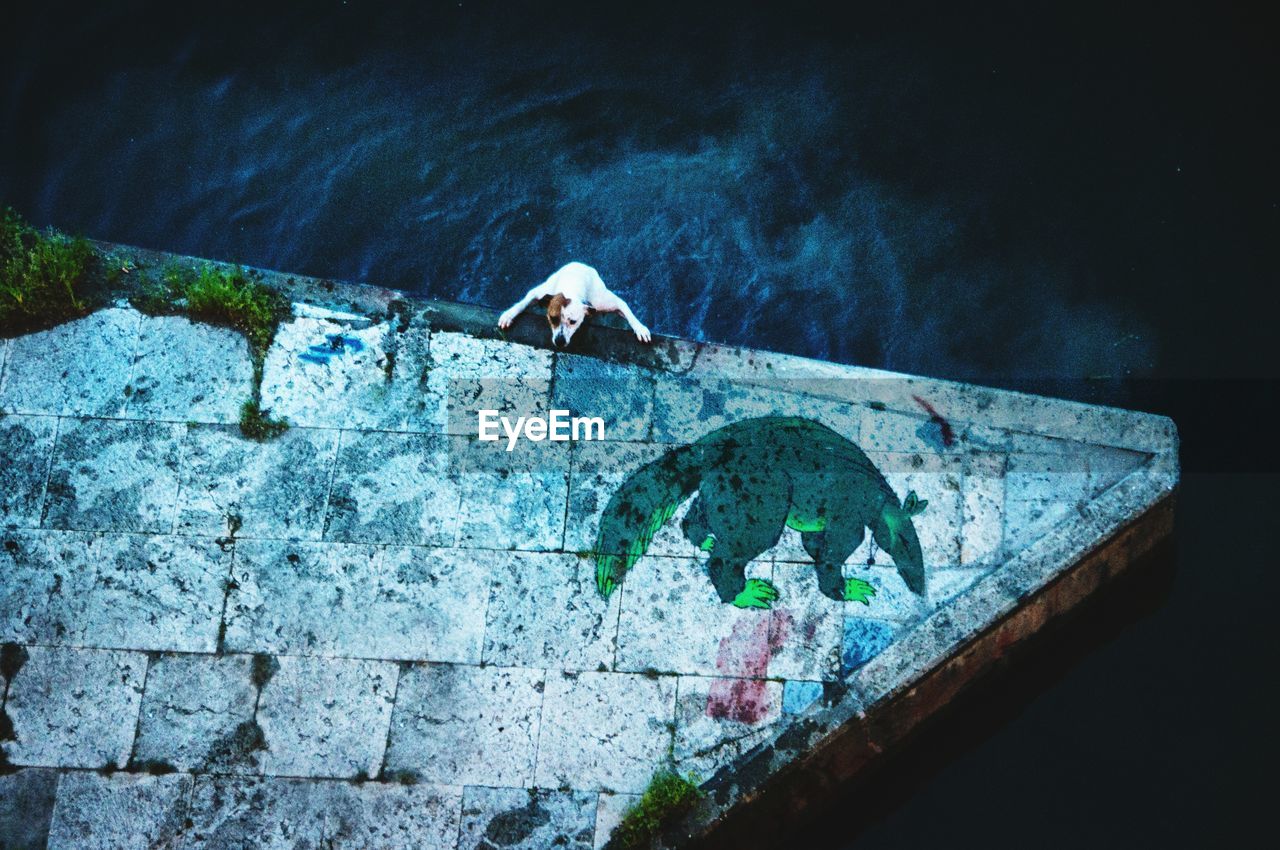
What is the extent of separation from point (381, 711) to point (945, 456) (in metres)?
4.12

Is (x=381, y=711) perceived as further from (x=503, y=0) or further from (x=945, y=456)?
(x=503, y=0)

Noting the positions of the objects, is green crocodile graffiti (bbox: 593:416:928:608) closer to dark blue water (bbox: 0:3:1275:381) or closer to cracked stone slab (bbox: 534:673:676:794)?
cracked stone slab (bbox: 534:673:676:794)

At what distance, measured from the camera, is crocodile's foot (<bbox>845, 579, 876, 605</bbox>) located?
6605 mm

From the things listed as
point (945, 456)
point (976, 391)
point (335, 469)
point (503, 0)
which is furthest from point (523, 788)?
point (503, 0)

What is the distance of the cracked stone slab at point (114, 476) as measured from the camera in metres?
6.85

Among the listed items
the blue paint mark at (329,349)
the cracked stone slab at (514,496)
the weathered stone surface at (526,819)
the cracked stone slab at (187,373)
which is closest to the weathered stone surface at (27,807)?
the cracked stone slab at (187,373)

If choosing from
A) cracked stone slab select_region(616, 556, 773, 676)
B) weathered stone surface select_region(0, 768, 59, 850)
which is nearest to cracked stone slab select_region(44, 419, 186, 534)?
weathered stone surface select_region(0, 768, 59, 850)

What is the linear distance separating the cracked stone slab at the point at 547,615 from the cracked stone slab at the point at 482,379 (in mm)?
1040

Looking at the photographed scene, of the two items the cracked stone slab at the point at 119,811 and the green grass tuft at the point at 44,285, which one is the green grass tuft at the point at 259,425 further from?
the cracked stone slab at the point at 119,811

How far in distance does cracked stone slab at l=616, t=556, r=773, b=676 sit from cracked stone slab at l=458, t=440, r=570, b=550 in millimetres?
683

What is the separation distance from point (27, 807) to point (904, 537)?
5.91 meters

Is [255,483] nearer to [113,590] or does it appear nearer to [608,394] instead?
[113,590]

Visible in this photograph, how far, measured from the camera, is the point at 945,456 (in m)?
6.89

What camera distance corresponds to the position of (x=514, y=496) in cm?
693
